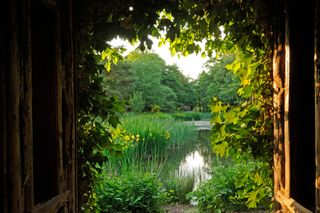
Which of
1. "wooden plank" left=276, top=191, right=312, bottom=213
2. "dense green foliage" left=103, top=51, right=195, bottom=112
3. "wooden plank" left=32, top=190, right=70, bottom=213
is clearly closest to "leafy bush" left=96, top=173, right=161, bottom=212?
"wooden plank" left=32, top=190, right=70, bottom=213

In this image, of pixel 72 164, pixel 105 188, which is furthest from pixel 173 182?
pixel 72 164

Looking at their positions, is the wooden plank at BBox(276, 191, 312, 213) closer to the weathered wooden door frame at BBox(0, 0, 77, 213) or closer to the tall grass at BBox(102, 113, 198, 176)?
the weathered wooden door frame at BBox(0, 0, 77, 213)

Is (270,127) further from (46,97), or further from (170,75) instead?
(170,75)

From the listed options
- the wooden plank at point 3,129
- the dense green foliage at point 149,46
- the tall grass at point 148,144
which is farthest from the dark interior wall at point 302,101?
the tall grass at point 148,144

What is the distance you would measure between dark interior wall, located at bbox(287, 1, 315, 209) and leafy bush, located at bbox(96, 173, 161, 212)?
2674 mm

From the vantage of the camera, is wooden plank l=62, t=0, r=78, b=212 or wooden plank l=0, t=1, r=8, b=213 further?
wooden plank l=62, t=0, r=78, b=212

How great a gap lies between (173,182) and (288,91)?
413 cm

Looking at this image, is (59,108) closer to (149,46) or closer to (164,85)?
(149,46)

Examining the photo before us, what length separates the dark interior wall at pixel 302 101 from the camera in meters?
2.50

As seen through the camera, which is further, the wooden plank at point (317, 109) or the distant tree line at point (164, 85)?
the distant tree line at point (164, 85)

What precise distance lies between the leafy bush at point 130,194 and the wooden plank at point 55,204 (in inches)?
86.7

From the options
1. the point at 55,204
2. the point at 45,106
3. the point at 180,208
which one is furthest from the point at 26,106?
the point at 180,208

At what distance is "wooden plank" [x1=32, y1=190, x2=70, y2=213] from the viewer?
1961 mm

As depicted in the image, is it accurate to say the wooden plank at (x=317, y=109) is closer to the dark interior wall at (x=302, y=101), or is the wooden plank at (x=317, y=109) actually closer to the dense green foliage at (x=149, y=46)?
the dark interior wall at (x=302, y=101)
